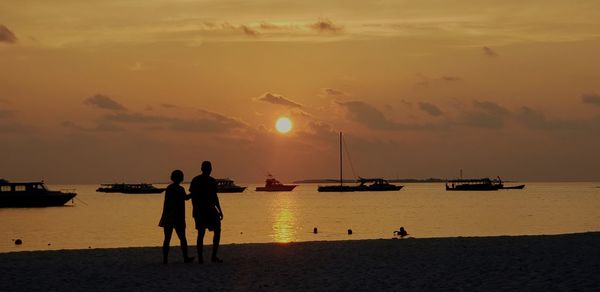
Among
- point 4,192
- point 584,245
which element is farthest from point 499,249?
point 4,192

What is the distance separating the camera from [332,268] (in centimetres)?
1698

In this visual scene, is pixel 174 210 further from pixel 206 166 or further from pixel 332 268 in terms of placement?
pixel 332 268

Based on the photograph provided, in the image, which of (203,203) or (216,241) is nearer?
(203,203)

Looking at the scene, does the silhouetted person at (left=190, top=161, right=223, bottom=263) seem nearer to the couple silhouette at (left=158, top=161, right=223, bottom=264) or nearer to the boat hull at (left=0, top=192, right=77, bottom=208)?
the couple silhouette at (left=158, top=161, right=223, bottom=264)

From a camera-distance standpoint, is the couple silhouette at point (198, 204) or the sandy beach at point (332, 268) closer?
the sandy beach at point (332, 268)

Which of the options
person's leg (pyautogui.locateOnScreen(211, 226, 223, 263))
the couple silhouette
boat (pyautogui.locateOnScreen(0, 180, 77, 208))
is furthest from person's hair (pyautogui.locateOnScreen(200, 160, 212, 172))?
boat (pyautogui.locateOnScreen(0, 180, 77, 208))

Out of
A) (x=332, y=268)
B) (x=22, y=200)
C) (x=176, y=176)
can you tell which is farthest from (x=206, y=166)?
(x=22, y=200)

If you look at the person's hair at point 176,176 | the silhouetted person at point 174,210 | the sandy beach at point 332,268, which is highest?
the person's hair at point 176,176

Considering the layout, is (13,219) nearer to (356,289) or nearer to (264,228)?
(264,228)

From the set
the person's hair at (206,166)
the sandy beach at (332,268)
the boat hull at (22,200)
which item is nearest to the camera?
the sandy beach at (332,268)

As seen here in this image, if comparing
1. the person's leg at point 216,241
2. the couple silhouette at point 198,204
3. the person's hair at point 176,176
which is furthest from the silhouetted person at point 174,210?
the person's leg at point 216,241

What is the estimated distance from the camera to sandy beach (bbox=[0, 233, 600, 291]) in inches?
559

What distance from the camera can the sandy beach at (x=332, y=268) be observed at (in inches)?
559

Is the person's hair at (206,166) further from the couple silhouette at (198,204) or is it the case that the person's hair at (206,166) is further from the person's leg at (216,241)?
the person's leg at (216,241)
